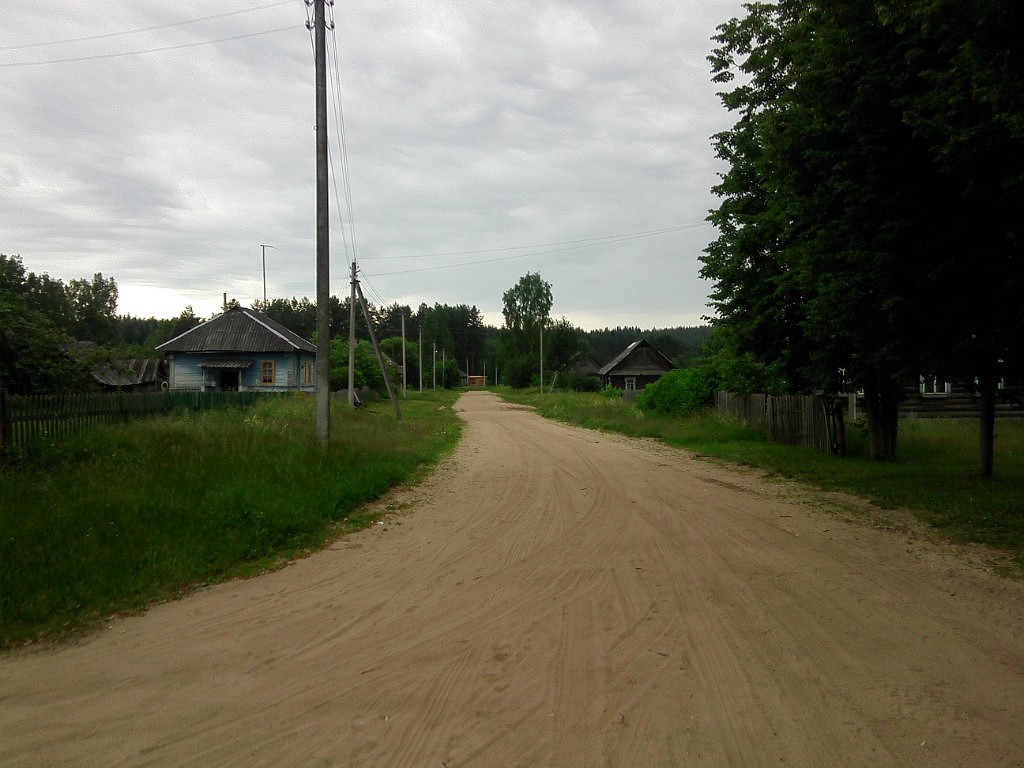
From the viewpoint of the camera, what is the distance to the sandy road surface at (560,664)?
3869 millimetres

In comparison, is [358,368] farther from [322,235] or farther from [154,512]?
[154,512]

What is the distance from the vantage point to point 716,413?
89.9 ft

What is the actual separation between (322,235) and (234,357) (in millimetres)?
30704

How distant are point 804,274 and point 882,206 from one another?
268 centimetres

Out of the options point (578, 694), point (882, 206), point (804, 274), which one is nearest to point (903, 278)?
point (882, 206)

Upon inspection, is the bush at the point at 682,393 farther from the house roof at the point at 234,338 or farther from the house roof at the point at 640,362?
the house roof at the point at 640,362

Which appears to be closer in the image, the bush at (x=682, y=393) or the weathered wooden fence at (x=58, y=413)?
the weathered wooden fence at (x=58, y=413)

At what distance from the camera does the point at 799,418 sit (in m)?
20.6

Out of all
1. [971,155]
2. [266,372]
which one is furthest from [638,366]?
[971,155]

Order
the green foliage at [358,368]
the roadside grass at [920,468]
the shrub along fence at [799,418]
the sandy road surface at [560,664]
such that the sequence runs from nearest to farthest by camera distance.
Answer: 1. the sandy road surface at [560,664]
2. the roadside grass at [920,468]
3. the shrub along fence at [799,418]
4. the green foliage at [358,368]

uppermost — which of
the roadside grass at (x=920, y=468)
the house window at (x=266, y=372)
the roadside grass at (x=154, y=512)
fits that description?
the house window at (x=266, y=372)

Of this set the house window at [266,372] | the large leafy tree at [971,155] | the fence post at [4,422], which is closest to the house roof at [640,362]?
the house window at [266,372]

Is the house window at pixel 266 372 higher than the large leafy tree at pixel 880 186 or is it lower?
lower

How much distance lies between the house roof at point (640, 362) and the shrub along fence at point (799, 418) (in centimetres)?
4427
